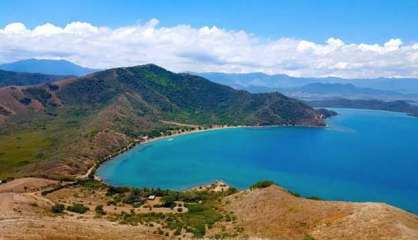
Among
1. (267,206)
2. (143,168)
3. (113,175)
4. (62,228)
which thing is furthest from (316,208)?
(143,168)

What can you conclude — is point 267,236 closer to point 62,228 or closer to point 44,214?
point 62,228

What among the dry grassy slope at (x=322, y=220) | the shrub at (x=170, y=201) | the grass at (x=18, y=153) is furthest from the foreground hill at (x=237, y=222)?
the grass at (x=18, y=153)

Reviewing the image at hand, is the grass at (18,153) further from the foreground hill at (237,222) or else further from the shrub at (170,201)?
the foreground hill at (237,222)

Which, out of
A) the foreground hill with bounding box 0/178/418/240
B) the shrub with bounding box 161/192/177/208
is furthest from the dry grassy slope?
the shrub with bounding box 161/192/177/208

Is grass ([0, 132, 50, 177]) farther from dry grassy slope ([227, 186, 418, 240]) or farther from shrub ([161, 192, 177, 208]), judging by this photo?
dry grassy slope ([227, 186, 418, 240])

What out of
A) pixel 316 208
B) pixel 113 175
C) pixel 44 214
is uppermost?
pixel 316 208

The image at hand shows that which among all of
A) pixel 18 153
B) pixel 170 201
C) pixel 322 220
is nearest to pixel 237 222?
pixel 322 220

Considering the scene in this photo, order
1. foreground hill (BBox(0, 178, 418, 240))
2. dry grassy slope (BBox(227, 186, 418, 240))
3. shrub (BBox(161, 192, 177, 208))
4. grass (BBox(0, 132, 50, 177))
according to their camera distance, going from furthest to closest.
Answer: grass (BBox(0, 132, 50, 177))
shrub (BBox(161, 192, 177, 208))
foreground hill (BBox(0, 178, 418, 240))
dry grassy slope (BBox(227, 186, 418, 240))
